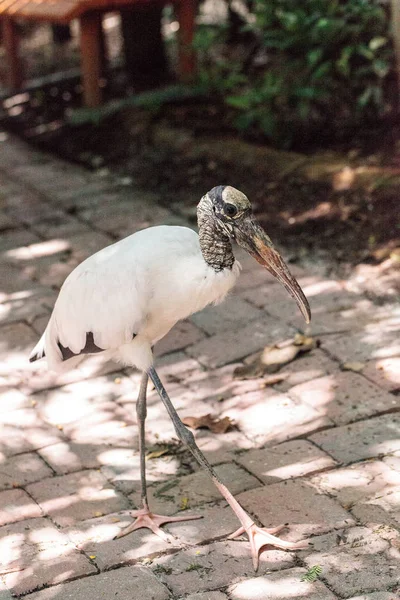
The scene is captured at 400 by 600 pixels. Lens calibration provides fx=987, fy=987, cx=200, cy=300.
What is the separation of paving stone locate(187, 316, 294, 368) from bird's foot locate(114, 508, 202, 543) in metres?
1.32

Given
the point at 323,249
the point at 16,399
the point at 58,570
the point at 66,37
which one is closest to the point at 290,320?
the point at 323,249

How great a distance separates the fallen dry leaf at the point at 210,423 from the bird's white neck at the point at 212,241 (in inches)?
40.5

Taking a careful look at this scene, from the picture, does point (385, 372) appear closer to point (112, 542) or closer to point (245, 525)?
point (245, 525)

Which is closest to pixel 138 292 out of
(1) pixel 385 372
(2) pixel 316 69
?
(1) pixel 385 372

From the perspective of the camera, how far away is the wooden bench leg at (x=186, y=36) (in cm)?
906

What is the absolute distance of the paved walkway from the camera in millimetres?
3463

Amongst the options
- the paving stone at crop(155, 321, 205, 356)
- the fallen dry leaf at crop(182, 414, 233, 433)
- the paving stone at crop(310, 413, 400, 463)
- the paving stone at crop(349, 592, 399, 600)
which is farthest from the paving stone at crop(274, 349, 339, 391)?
the paving stone at crop(349, 592, 399, 600)

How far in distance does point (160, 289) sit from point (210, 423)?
1.01 meters

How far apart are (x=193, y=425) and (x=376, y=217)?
2510 millimetres

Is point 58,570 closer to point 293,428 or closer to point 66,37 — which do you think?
point 293,428

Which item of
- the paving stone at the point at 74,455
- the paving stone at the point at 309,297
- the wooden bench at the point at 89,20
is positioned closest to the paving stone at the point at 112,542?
the paving stone at the point at 74,455

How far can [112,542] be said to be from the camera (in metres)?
3.76

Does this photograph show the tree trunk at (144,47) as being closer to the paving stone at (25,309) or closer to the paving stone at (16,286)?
the paving stone at (16,286)

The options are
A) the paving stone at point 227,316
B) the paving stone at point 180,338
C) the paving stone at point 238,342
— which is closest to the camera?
the paving stone at point 238,342
